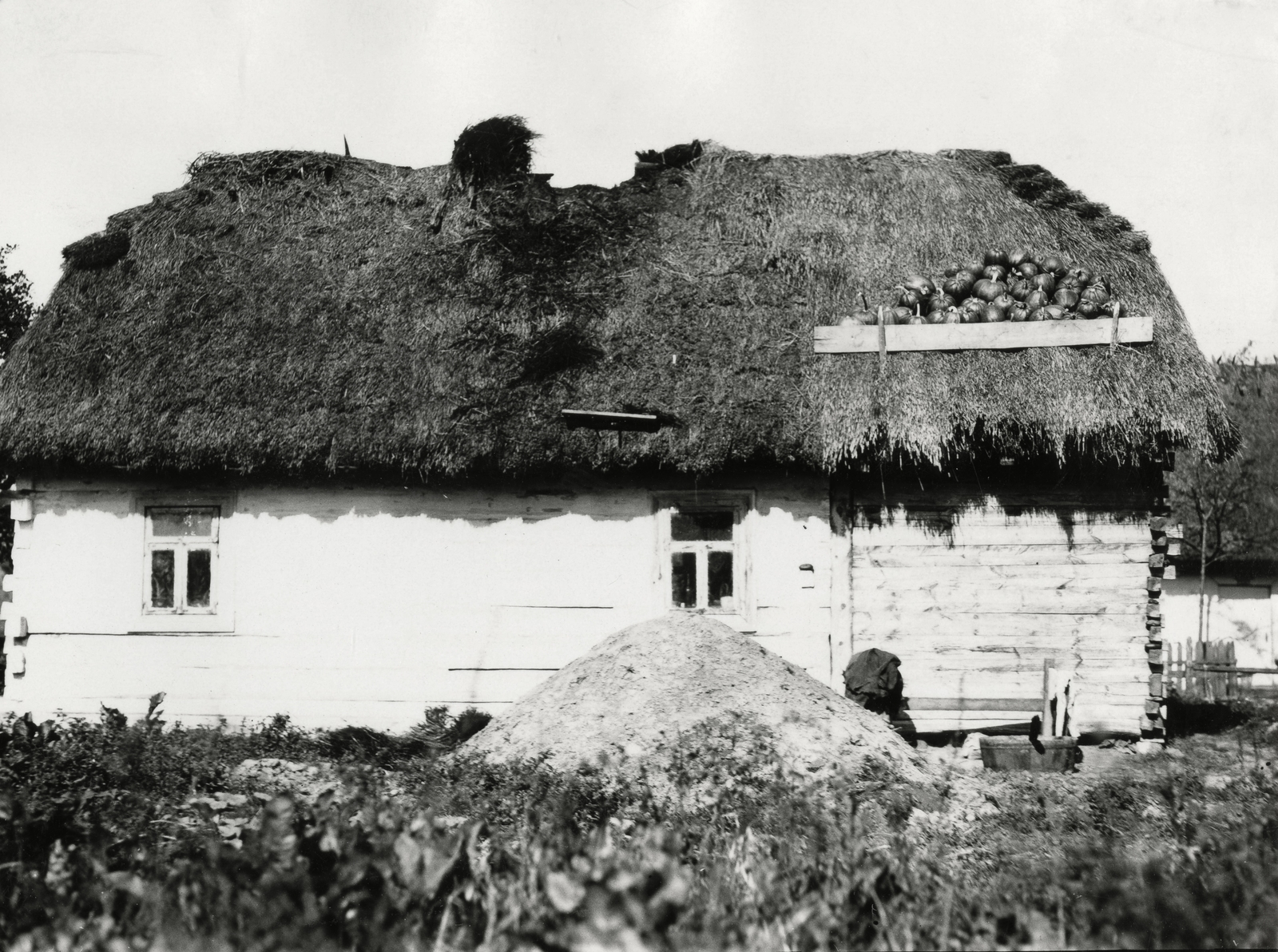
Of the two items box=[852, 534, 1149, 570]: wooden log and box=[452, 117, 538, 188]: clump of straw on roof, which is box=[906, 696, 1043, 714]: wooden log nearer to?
box=[852, 534, 1149, 570]: wooden log

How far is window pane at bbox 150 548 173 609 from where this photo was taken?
1070cm

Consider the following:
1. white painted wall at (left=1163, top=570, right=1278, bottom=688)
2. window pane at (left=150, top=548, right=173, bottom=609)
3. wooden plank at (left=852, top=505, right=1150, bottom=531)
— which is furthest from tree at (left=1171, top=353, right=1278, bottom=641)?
window pane at (left=150, top=548, right=173, bottom=609)

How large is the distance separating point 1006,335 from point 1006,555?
1.84m

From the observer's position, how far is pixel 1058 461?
388 inches

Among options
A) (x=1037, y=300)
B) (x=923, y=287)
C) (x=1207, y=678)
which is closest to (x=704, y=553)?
(x=923, y=287)

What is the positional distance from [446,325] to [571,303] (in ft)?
3.78

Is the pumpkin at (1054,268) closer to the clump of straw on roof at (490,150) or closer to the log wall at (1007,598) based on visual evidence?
the log wall at (1007,598)

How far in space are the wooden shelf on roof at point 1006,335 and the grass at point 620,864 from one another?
13.8 ft

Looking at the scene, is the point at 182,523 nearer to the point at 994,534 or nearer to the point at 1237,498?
the point at 994,534

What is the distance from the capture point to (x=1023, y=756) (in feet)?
29.0

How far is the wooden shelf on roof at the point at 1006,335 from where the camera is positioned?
10.2m

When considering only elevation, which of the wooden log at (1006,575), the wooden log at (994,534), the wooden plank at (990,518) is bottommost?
the wooden log at (1006,575)

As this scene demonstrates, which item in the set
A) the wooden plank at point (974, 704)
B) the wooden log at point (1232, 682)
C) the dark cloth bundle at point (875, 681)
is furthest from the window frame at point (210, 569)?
the wooden log at point (1232, 682)

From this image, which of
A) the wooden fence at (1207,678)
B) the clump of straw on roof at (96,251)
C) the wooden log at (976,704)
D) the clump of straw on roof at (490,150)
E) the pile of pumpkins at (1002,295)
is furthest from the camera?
the wooden fence at (1207,678)
